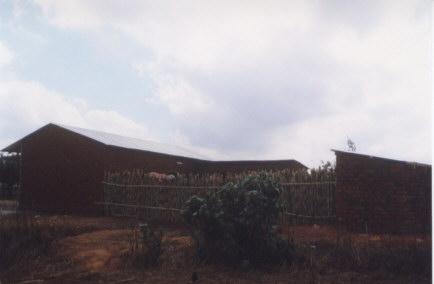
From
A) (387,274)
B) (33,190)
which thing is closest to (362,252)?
(387,274)

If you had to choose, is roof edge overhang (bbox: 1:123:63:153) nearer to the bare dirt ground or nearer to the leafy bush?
the bare dirt ground

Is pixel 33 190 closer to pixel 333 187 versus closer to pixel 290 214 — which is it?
pixel 290 214

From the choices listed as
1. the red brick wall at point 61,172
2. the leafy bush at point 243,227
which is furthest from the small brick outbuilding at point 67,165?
the leafy bush at point 243,227

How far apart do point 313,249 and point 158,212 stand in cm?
664

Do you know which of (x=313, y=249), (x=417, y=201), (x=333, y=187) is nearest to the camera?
(x=313, y=249)

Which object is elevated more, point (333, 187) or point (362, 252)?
point (333, 187)

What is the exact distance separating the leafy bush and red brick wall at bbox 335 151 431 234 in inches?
132

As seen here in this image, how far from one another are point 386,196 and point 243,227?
14.3ft

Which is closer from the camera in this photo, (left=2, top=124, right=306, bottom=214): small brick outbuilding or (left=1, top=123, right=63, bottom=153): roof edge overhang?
(left=2, top=124, right=306, bottom=214): small brick outbuilding

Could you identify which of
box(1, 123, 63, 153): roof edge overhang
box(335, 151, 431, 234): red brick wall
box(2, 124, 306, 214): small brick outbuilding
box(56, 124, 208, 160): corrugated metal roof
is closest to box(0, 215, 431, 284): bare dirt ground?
box(335, 151, 431, 234): red brick wall

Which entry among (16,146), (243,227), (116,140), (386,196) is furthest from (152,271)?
(16,146)

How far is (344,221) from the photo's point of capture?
9.23 meters

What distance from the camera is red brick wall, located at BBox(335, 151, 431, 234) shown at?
8641 millimetres

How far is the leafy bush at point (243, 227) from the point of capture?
236 inches
